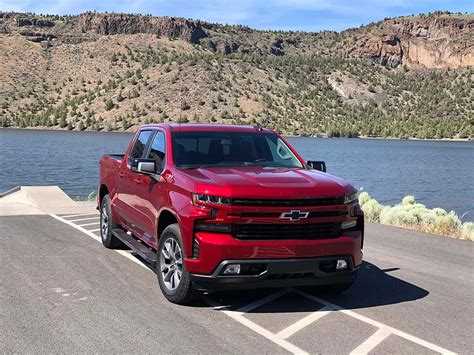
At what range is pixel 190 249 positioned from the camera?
602 cm

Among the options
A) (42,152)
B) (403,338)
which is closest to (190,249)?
(403,338)

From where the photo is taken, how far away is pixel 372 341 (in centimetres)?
546

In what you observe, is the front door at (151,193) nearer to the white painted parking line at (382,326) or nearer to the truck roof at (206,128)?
the truck roof at (206,128)

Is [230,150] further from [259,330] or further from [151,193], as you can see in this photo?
[259,330]

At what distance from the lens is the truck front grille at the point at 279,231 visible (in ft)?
19.4

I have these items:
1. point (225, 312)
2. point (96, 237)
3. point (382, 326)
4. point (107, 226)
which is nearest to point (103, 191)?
point (107, 226)

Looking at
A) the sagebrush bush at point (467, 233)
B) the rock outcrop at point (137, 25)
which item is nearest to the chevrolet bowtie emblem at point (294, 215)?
the sagebrush bush at point (467, 233)

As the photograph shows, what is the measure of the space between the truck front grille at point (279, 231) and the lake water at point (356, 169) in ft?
64.0

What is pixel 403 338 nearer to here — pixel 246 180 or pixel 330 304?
pixel 330 304

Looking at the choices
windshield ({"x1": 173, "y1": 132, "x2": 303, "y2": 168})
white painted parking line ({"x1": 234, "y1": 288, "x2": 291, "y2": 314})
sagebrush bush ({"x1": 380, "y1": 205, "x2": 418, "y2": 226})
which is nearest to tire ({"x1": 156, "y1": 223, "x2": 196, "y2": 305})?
white painted parking line ({"x1": 234, "y1": 288, "x2": 291, "y2": 314})

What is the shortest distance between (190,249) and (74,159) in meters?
42.2

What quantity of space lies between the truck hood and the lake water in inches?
755

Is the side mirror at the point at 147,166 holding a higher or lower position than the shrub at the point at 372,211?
higher

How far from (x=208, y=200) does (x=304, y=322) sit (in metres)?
1.54
